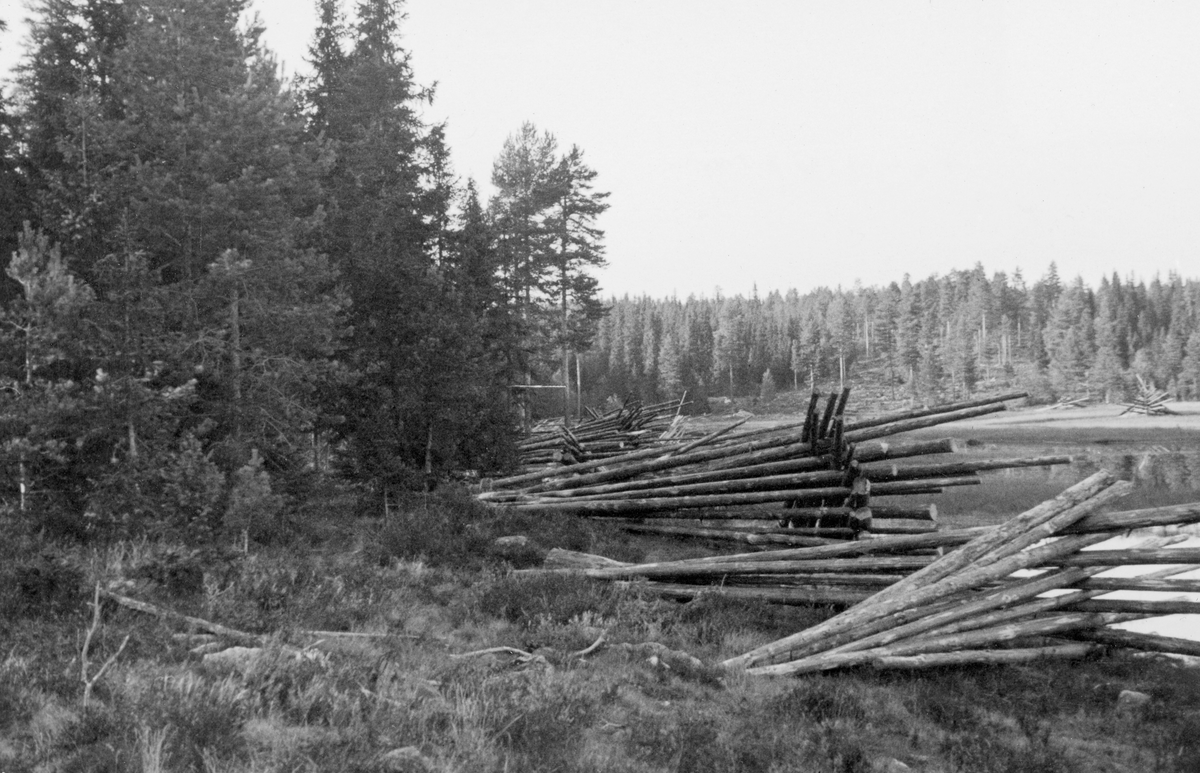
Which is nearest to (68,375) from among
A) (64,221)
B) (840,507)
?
(64,221)

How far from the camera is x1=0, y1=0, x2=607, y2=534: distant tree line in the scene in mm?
9617

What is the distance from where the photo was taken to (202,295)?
11.2 m

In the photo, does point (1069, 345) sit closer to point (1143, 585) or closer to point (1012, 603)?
point (1143, 585)

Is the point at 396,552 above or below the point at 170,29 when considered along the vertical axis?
below

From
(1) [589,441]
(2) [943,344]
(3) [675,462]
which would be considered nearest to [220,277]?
(3) [675,462]

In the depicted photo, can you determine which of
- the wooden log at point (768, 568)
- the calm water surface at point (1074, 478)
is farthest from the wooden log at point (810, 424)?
the calm water surface at point (1074, 478)

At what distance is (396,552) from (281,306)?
476 centimetres

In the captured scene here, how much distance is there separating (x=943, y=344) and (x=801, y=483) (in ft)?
348

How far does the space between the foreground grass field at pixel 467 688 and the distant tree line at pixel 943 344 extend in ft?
200

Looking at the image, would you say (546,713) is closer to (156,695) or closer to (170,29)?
(156,695)

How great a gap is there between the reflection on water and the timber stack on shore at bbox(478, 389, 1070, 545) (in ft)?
18.5

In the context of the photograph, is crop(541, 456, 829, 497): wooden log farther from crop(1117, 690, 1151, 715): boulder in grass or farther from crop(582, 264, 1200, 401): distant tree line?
crop(582, 264, 1200, 401): distant tree line

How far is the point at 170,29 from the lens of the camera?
36.7 feet

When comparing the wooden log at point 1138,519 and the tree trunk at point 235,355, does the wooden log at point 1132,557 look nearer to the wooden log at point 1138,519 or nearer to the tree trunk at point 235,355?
the wooden log at point 1138,519
